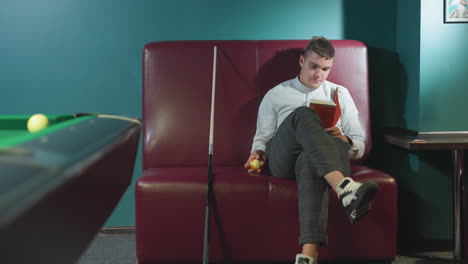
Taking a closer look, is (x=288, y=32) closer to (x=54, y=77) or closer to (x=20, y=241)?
(x=54, y=77)

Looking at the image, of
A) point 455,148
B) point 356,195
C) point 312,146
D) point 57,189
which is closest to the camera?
point 57,189

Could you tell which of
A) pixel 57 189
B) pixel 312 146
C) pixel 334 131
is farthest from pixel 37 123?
pixel 334 131

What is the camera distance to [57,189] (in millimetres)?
703

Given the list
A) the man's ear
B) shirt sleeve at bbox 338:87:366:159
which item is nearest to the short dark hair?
the man's ear

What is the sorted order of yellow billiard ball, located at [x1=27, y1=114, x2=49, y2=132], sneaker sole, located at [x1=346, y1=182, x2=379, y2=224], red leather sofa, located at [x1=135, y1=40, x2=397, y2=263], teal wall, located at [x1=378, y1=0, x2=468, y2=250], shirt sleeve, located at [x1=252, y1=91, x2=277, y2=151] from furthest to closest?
teal wall, located at [x1=378, y1=0, x2=468, y2=250], shirt sleeve, located at [x1=252, y1=91, x2=277, y2=151], red leather sofa, located at [x1=135, y1=40, x2=397, y2=263], sneaker sole, located at [x1=346, y1=182, x2=379, y2=224], yellow billiard ball, located at [x1=27, y1=114, x2=49, y2=132]

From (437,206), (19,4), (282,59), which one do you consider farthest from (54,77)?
(437,206)

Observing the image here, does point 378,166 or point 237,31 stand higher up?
point 237,31

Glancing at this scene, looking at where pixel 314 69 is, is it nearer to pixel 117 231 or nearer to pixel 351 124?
pixel 351 124

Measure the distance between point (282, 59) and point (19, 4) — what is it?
60.7 inches

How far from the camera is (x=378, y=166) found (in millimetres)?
3086

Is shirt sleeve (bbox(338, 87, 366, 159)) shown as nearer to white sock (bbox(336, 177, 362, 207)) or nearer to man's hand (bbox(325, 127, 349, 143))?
man's hand (bbox(325, 127, 349, 143))

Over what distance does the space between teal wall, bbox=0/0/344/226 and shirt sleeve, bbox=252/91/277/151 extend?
0.53m

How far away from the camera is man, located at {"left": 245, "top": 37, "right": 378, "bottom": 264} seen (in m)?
2.09

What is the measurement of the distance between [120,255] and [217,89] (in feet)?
3.44
